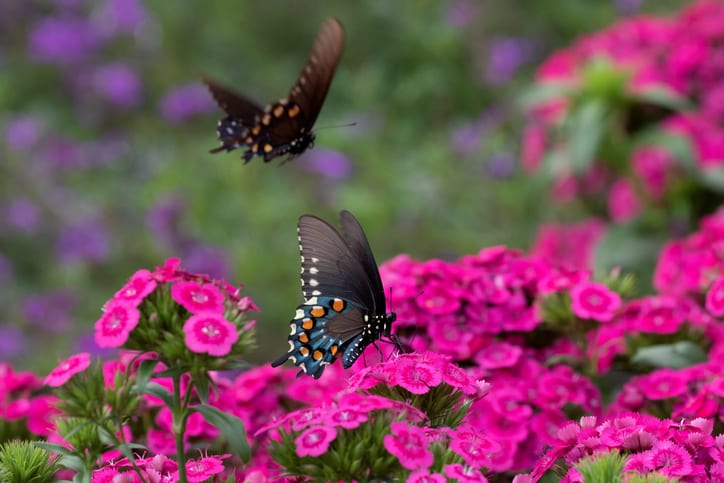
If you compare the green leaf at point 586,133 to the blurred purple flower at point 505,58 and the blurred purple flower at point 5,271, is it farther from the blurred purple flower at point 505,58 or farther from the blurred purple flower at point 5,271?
the blurred purple flower at point 5,271

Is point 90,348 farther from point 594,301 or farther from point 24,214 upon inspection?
point 594,301

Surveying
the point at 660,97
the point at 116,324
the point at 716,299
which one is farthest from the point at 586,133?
the point at 116,324

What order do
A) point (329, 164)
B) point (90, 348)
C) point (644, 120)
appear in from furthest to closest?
point (329, 164)
point (90, 348)
point (644, 120)

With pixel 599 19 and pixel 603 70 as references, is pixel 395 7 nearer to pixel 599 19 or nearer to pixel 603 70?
pixel 599 19

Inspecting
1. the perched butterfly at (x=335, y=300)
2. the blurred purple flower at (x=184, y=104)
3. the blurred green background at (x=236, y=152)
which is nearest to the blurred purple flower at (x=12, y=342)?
the blurred green background at (x=236, y=152)

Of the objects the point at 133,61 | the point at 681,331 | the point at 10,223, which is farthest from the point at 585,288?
the point at 133,61
